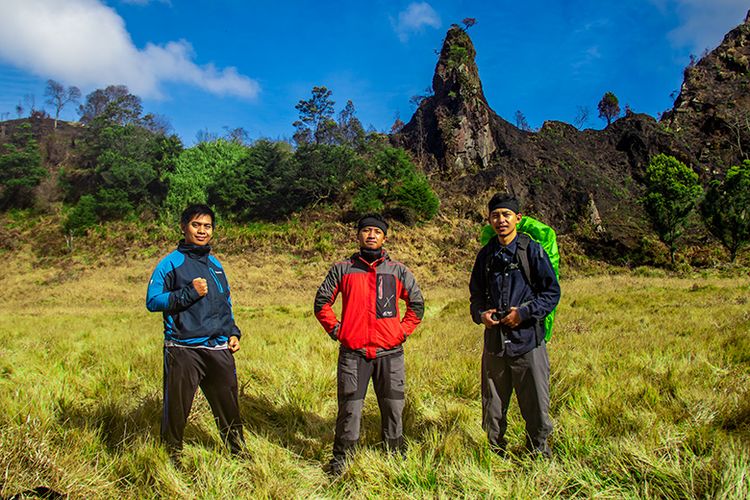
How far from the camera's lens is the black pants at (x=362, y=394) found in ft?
9.84

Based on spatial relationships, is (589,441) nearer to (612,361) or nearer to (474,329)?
(612,361)

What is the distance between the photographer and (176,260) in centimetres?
307

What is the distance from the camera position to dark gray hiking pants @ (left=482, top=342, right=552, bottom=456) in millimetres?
2850

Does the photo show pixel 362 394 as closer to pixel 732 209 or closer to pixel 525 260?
pixel 525 260

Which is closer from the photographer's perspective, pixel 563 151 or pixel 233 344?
pixel 233 344

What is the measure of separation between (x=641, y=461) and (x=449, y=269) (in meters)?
28.3

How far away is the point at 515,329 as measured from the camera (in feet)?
9.41

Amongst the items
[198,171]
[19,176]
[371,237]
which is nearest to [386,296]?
[371,237]

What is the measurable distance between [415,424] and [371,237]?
73.1 inches

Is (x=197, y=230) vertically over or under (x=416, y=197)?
under

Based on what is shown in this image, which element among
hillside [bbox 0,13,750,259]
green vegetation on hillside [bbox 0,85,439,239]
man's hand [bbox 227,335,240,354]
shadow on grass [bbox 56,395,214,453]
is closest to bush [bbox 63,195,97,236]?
green vegetation on hillside [bbox 0,85,439,239]

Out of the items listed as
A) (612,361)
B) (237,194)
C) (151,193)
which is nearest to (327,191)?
(237,194)

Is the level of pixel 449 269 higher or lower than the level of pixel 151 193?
lower

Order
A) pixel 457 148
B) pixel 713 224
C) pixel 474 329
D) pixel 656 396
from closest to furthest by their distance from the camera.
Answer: pixel 656 396
pixel 474 329
pixel 713 224
pixel 457 148
